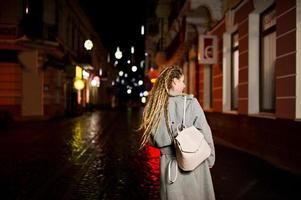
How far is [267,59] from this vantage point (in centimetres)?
1123

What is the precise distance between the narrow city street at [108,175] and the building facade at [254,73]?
58 cm

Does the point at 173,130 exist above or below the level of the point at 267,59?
below

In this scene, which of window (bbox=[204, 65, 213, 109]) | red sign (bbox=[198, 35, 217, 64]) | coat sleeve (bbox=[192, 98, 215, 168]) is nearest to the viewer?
coat sleeve (bbox=[192, 98, 215, 168])

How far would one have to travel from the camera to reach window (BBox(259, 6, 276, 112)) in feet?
35.4

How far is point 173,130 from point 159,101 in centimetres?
26

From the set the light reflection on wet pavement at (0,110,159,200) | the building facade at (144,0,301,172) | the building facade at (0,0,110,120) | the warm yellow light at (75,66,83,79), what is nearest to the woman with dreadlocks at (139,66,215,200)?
the light reflection on wet pavement at (0,110,159,200)

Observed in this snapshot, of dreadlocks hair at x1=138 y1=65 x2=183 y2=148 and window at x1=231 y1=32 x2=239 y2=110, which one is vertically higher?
window at x1=231 y1=32 x2=239 y2=110

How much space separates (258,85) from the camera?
38.3 ft

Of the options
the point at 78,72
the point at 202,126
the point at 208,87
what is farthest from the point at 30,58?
the point at 202,126

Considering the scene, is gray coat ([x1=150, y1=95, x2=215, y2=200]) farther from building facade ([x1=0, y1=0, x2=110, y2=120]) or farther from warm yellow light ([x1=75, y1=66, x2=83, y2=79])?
warm yellow light ([x1=75, y1=66, x2=83, y2=79])

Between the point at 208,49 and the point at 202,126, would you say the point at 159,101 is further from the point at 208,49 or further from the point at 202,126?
the point at 208,49

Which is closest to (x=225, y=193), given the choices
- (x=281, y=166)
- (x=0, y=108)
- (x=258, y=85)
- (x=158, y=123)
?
(x=281, y=166)

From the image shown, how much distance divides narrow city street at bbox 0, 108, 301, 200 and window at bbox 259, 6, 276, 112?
1414 millimetres

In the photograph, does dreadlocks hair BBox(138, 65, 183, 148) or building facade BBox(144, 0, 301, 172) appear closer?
dreadlocks hair BBox(138, 65, 183, 148)
